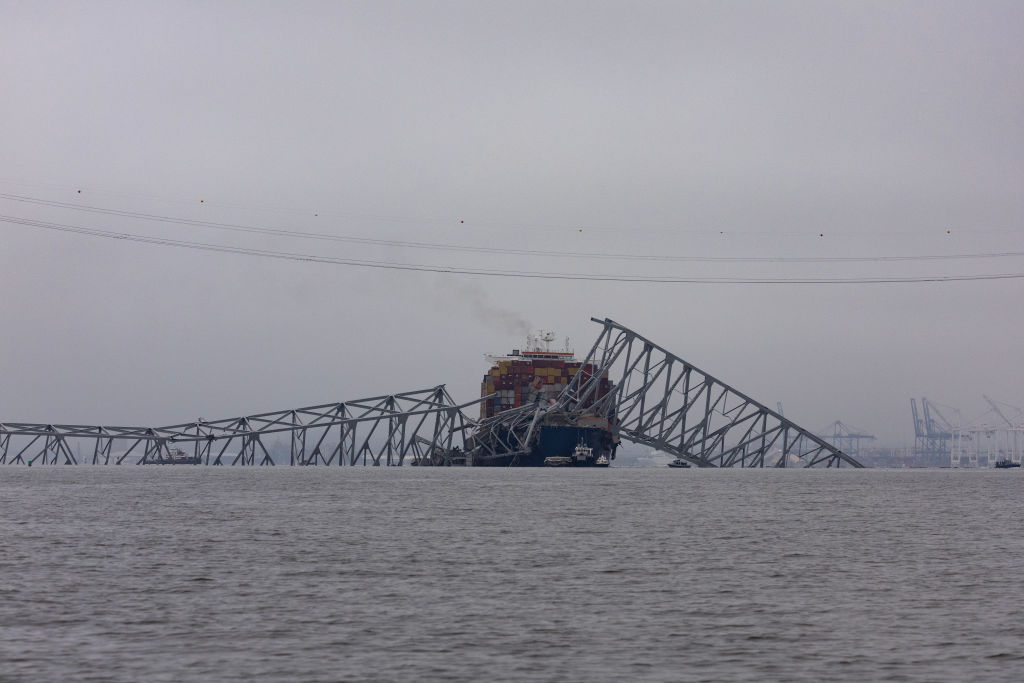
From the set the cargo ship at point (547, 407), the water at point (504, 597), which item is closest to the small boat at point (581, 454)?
Result: the cargo ship at point (547, 407)

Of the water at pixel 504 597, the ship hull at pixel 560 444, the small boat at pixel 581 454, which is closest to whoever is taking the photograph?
the water at pixel 504 597

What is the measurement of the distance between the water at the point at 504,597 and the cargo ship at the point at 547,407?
307ft

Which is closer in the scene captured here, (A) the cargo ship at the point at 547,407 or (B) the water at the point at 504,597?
(B) the water at the point at 504,597

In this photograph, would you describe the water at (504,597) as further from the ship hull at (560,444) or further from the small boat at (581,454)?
the small boat at (581,454)

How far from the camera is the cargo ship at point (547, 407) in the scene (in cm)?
15575

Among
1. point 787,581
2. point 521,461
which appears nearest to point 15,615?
point 787,581

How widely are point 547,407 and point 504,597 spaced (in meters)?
128

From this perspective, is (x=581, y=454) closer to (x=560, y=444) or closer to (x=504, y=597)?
(x=560, y=444)

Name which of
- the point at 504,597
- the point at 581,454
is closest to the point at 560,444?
the point at 581,454

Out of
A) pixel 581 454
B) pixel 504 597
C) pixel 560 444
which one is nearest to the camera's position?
pixel 504 597

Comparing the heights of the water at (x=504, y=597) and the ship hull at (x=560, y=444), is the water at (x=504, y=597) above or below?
below

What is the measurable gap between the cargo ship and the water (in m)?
93.7

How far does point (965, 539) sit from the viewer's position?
50.1m

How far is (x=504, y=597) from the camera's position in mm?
30609
